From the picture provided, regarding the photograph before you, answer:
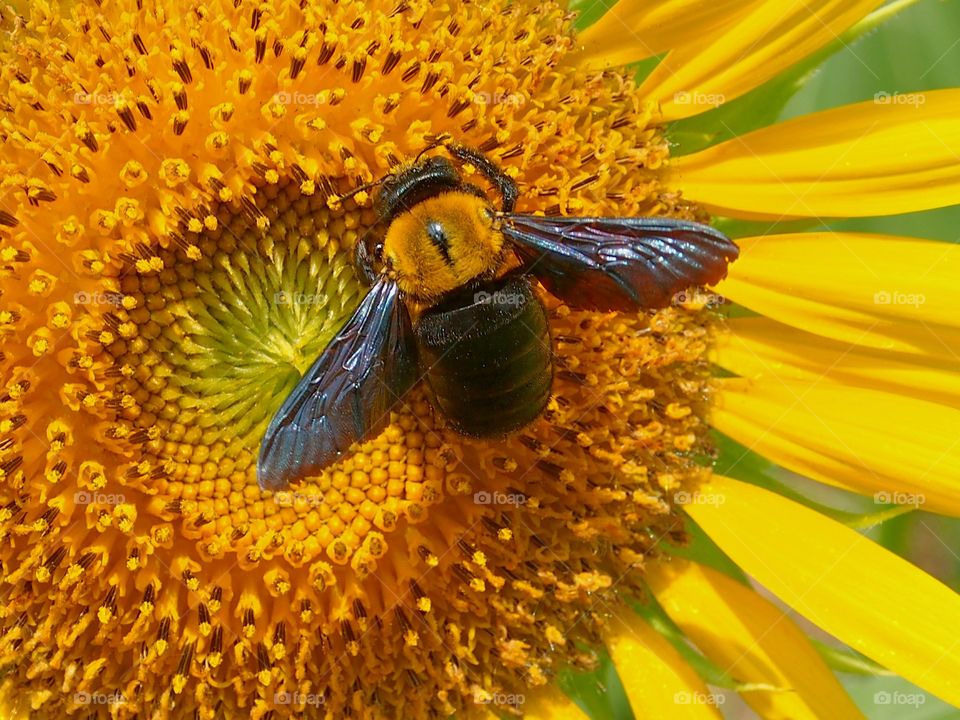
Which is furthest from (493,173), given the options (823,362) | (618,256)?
(823,362)

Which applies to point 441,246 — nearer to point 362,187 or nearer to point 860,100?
point 362,187

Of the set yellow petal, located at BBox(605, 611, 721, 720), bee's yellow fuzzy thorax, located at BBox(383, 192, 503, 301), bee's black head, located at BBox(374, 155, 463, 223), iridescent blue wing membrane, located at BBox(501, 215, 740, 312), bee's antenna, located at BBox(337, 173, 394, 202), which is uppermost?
bee's antenna, located at BBox(337, 173, 394, 202)

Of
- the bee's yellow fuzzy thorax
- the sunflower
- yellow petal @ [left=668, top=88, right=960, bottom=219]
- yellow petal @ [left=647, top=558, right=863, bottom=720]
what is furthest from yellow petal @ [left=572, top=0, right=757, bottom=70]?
yellow petal @ [left=647, top=558, right=863, bottom=720]

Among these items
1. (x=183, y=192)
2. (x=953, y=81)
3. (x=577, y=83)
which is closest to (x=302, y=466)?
(x=183, y=192)

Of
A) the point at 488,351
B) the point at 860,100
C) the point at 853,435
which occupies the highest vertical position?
the point at 488,351

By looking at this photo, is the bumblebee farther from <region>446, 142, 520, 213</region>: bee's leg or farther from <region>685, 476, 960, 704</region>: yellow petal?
<region>685, 476, 960, 704</region>: yellow petal
